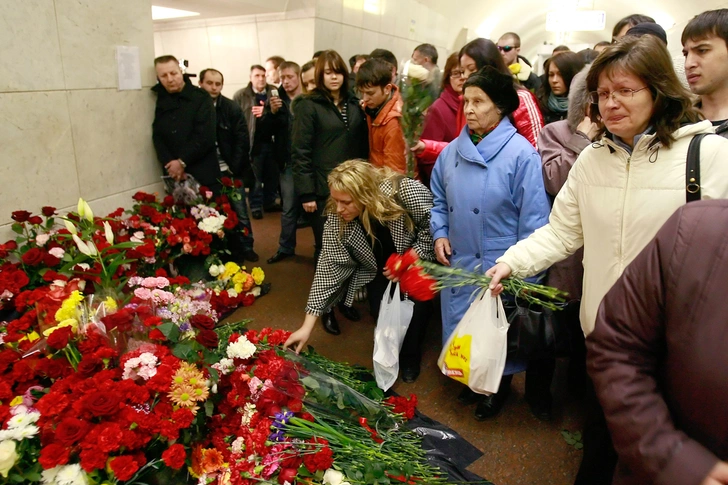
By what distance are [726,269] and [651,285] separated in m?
0.12

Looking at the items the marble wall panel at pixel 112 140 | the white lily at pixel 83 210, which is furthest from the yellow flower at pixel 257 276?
the white lily at pixel 83 210

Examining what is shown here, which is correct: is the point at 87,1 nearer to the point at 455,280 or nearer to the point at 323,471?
the point at 455,280

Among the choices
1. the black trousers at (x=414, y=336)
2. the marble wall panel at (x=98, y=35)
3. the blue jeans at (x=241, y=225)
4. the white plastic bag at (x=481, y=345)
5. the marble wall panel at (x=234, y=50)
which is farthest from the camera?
the marble wall panel at (x=234, y=50)

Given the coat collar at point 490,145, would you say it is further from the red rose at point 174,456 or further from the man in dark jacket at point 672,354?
the red rose at point 174,456

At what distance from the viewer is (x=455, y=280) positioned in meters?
1.89

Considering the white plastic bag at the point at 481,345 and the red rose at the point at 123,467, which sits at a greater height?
the white plastic bag at the point at 481,345

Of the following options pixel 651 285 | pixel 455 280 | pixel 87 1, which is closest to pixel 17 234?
pixel 87 1

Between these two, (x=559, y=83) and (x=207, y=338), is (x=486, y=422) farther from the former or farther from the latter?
(x=559, y=83)

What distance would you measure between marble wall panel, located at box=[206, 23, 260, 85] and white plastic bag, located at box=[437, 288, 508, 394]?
5.39 meters

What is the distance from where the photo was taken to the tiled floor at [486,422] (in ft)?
7.22

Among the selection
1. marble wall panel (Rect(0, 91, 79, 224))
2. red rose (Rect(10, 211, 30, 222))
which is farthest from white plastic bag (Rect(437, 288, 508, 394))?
marble wall panel (Rect(0, 91, 79, 224))

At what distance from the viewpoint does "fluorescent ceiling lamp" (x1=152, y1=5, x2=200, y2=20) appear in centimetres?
559

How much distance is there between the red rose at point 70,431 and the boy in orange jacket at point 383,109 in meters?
2.19

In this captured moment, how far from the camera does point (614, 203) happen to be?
1.56 metres
